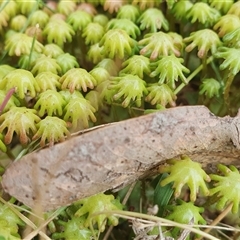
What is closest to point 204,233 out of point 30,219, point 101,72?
point 30,219

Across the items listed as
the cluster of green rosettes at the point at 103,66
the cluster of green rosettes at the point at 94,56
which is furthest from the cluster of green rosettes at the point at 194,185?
the cluster of green rosettes at the point at 94,56

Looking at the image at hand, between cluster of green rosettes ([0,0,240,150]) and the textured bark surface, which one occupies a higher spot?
cluster of green rosettes ([0,0,240,150])

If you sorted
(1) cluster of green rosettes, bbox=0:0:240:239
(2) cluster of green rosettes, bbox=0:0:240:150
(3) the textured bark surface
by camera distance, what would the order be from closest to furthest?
1. (3) the textured bark surface
2. (1) cluster of green rosettes, bbox=0:0:240:239
3. (2) cluster of green rosettes, bbox=0:0:240:150

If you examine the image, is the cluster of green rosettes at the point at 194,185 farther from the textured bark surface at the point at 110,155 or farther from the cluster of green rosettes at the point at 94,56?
the cluster of green rosettes at the point at 94,56

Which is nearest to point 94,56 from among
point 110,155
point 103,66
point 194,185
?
point 103,66

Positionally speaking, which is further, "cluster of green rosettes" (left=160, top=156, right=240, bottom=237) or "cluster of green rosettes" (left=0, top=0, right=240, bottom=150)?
"cluster of green rosettes" (left=0, top=0, right=240, bottom=150)

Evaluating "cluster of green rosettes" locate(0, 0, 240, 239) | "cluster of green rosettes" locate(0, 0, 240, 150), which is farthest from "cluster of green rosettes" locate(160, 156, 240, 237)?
"cluster of green rosettes" locate(0, 0, 240, 150)

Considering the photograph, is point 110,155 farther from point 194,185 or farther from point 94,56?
point 94,56

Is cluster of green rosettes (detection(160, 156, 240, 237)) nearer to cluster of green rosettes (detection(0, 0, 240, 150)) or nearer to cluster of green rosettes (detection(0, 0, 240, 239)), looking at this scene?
cluster of green rosettes (detection(0, 0, 240, 239))

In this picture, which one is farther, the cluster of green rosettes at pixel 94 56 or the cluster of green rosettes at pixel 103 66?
the cluster of green rosettes at pixel 94 56
